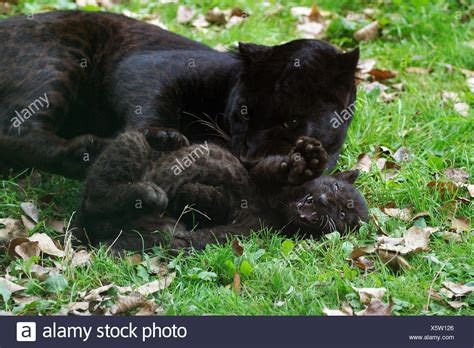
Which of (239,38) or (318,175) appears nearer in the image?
(318,175)

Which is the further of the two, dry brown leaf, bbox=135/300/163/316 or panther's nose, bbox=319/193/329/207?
panther's nose, bbox=319/193/329/207

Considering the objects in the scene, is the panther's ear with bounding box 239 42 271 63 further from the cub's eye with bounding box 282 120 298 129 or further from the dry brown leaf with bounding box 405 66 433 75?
the dry brown leaf with bounding box 405 66 433 75

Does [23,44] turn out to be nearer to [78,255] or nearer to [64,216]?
[64,216]

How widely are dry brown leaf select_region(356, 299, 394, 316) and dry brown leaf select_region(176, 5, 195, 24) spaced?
4.49 m

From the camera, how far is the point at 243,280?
3609 millimetres

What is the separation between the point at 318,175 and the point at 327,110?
2.34 ft

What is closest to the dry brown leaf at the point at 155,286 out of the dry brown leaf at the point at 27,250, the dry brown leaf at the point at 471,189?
the dry brown leaf at the point at 27,250

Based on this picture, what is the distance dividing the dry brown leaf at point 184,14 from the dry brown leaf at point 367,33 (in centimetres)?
160

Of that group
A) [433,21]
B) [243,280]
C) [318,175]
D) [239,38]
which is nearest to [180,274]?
[243,280]

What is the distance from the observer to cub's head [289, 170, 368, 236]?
409 cm

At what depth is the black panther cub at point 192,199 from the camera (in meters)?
3.80

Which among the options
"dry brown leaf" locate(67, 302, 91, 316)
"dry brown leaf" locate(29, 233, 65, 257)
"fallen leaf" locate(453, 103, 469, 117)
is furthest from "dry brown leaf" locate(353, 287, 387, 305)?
"fallen leaf" locate(453, 103, 469, 117)

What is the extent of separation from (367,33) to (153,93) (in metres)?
3.21

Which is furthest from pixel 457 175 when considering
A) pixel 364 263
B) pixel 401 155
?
pixel 364 263
